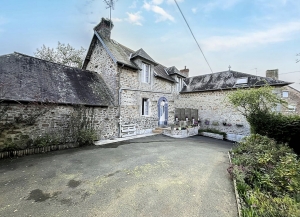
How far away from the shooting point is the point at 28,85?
711 centimetres

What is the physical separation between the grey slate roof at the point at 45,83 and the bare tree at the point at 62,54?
10192mm

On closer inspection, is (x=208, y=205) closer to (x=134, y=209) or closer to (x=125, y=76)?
(x=134, y=209)

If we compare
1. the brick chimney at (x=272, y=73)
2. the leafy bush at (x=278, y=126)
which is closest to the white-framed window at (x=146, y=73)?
the leafy bush at (x=278, y=126)

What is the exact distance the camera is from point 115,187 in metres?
3.64

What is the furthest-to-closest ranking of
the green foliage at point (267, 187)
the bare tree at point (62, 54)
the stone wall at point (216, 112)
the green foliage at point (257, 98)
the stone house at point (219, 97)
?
the bare tree at point (62, 54) < the stone wall at point (216, 112) < the stone house at point (219, 97) < the green foliage at point (257, 98) < the green foliage at point (267, 187)

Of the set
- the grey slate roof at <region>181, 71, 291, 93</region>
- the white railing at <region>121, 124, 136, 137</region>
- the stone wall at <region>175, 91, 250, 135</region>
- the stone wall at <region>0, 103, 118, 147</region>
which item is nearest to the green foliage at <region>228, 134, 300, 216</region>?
the white railing at <region>121, 124, 136, 137</region>

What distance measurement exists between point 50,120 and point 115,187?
5.87 m

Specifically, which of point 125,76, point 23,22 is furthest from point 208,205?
point 23,22

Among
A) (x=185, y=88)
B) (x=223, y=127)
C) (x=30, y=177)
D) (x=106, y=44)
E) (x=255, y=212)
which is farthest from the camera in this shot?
(x=185, y=88)

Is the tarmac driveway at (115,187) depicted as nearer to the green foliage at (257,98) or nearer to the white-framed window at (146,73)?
the green foliage at (257,98)

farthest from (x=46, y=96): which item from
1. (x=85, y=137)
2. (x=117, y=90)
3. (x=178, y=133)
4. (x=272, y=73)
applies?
(x=272, y=73)

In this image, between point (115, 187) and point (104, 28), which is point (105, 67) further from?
point (115, 187)

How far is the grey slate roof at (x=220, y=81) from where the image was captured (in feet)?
46.5

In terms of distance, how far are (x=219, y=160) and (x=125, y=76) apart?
8.47 meters
